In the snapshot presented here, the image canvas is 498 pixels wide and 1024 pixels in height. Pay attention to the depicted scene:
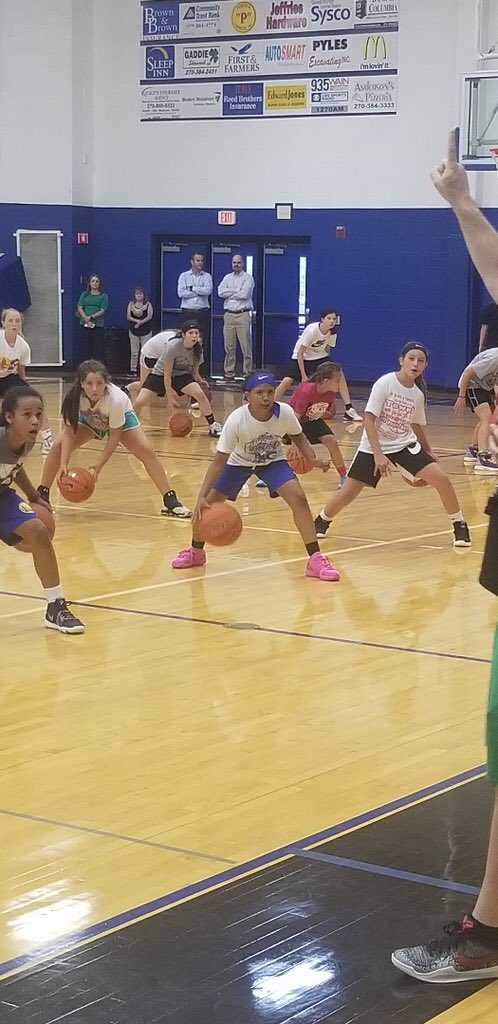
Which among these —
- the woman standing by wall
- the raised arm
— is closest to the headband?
the raised arm

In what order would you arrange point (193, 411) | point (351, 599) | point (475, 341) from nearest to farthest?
point (351, 599), point (193, 411), point (475, 341)

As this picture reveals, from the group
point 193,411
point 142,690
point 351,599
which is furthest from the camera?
point 193,411

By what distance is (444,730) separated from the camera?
Answer: 5.77m

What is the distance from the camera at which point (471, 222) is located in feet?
10.9

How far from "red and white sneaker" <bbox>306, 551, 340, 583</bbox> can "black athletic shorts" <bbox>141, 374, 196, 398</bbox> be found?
21.0 ft

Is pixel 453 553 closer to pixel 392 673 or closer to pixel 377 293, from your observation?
pixel 392 673

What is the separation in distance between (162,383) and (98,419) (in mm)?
4630

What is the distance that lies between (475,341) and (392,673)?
51.7ft

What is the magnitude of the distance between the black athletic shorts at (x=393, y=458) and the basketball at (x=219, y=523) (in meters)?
1.27

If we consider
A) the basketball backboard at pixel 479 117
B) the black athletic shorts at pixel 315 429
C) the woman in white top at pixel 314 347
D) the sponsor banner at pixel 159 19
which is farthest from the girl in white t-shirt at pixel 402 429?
the sponsor banner at pixel 159 19

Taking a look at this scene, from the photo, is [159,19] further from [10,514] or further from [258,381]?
[10,514]

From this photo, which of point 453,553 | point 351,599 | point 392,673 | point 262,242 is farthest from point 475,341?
point 392,673

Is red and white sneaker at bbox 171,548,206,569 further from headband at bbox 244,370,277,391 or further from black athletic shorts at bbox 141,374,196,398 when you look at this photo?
black athletic shorts at bbox 141,374,196,398

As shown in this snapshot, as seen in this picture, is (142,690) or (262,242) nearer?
(142,690)
